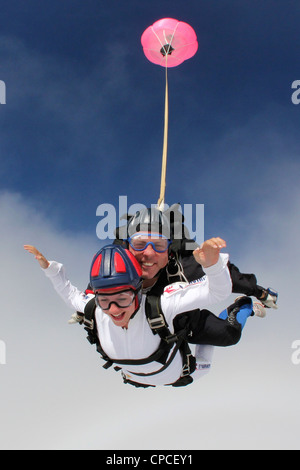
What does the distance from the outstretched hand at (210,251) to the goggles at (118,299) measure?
79 centimetres

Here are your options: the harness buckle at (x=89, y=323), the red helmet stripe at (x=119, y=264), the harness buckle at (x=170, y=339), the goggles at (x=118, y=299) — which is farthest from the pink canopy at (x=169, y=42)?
the harness buckle at (x=170, y=339)

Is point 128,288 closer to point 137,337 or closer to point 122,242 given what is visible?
point 137,337

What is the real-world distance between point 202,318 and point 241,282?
2.05 feet

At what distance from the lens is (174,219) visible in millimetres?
4199

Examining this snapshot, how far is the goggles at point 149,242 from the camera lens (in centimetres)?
350

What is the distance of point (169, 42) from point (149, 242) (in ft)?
11.6

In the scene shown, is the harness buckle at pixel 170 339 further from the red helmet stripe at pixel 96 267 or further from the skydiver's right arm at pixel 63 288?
the skydiver's right arm at pixel 63 288

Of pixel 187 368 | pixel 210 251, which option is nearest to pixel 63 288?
pixel 187 368

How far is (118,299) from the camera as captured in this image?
9.53ft

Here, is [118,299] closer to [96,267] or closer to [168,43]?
[96,267]

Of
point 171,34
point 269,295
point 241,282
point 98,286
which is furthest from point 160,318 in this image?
point 171,34

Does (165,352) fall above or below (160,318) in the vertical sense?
below

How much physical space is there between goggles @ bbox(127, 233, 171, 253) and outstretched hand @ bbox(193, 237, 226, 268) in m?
1.09

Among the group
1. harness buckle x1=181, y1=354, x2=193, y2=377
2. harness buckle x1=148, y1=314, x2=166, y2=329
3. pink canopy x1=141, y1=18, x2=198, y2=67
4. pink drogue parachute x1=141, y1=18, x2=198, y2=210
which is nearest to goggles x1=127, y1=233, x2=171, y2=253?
harness buckle x1=148, y1=314, x2=166, y2=329
